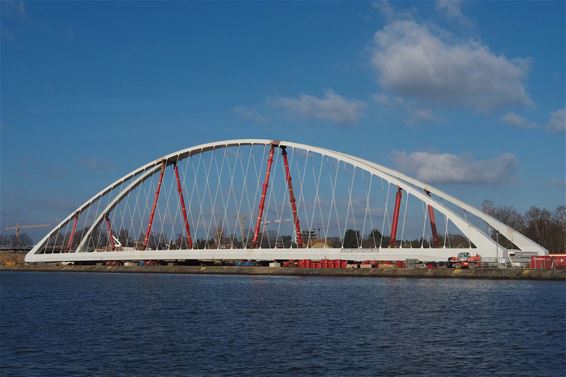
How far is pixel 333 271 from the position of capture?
86562 mm

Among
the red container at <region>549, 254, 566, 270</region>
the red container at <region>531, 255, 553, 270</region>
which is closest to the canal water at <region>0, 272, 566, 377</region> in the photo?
the red container at <region>531, 255, 553, 270</region>

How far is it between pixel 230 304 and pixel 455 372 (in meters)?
25.0

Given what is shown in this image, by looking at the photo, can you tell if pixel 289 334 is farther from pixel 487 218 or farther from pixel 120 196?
pixel 120 196

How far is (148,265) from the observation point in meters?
109

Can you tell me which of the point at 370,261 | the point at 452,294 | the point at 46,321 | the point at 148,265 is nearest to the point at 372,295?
the point at 452,294

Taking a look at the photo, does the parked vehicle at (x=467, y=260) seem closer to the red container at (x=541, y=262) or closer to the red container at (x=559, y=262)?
the red container at (x=541, y=262)

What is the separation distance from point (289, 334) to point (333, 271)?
56074 mm

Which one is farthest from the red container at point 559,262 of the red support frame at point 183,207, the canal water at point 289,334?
the red support frame at point 183,207

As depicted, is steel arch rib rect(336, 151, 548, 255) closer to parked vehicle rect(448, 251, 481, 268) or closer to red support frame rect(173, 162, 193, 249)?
parked vehicle rect(448, 251, 481, 268)

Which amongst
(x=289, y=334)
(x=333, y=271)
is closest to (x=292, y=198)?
(x=333, y=271)

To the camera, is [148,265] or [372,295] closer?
[372,295]

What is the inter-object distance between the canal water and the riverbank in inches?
711

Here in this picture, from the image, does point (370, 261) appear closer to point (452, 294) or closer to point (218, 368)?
point (452, 294)

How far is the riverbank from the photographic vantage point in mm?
70188
